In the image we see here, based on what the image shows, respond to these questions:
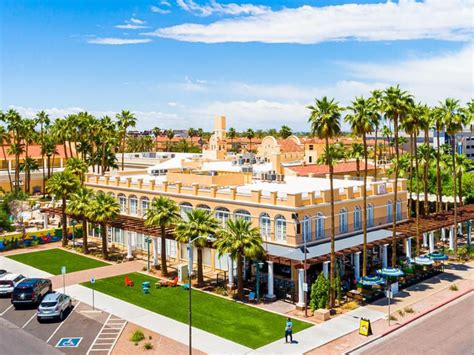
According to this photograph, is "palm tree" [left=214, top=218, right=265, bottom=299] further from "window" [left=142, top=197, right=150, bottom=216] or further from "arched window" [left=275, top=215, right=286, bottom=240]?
"window" [left=142, top=197, right=150, bottom=216]

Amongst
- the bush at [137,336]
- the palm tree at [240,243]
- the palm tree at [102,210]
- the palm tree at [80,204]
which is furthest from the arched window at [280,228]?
the palm tree at [80,204]

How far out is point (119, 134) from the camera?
81.9m

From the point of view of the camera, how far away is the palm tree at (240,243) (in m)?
37.3

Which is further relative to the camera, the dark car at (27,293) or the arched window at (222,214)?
the arched window at (222,214)

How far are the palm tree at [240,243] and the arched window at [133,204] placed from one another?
1962cm

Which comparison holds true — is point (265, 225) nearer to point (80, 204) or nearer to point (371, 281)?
point (371, 281)

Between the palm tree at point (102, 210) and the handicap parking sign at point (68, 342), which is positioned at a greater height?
the palm tree at point (102, 210)

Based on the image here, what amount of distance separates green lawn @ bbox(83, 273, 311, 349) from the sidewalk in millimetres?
606

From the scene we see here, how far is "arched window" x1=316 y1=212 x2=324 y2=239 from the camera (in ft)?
142

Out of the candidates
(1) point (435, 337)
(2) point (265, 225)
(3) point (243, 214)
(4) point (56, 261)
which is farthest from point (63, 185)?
(1) point (435, 337)

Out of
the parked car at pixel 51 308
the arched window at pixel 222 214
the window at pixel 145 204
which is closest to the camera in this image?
the parked car at pixel 51 308

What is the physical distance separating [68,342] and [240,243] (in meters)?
13.4

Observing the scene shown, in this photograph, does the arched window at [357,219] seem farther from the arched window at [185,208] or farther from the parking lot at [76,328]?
the parking lot at [76,328]

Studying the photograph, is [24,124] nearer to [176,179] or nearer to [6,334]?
[176,179]
